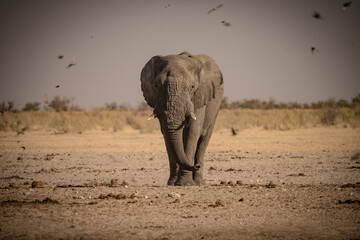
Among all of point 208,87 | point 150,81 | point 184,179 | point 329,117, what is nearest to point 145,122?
point 329,117

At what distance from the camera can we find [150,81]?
1129cm

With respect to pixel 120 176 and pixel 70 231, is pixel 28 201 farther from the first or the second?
pixel 120 176

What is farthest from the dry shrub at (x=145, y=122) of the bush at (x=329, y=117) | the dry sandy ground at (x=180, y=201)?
the dry sandy ground at (x=180, y=201)

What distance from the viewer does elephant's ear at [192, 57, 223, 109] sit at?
11.2m

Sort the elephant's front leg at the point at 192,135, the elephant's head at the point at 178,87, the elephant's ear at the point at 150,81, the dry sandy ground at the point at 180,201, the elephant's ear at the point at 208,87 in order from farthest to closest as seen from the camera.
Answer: the elephant's ear at the point at 208,87, the elephant's ear at the point at 150,81, the elephant's front leg at the point at 192,135, the elephant's head at the point at 178,87, the dry sandy ground at the point at 180,201

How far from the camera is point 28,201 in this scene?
9.25m

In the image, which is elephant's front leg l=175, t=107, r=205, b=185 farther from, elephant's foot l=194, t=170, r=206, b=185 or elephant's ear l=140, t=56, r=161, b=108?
elephant's ear l=140, t=56, r=161, b=108

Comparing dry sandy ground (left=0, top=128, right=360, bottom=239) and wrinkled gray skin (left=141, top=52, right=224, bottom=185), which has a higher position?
wrinkled gray skin (left=141, top=52, right=224, bottom=185)

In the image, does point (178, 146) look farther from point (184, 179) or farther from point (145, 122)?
point (145, 122)

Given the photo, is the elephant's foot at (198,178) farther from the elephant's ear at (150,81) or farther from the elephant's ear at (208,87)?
the elephant's ear at (150,81)

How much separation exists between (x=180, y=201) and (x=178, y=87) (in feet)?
7.33

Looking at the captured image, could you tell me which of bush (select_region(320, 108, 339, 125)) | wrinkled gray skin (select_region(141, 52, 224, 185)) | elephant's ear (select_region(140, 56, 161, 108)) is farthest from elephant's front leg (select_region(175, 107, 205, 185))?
bush (select_region(320, 108, 339, 125))

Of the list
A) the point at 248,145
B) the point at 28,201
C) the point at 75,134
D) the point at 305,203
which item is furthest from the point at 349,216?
the point at 75,134

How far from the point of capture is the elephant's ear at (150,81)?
11.0 m
